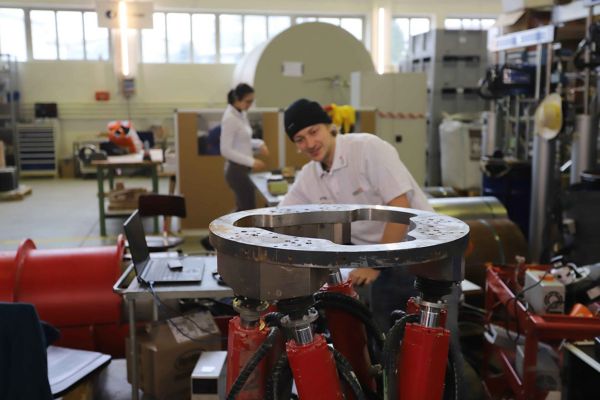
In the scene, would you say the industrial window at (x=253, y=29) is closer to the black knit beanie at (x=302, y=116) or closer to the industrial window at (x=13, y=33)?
the industrial window at (x=13, y=33)

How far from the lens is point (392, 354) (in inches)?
47.8

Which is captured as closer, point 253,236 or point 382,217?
point 253,236

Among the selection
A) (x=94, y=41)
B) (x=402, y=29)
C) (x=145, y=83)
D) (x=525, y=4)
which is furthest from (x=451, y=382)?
(x=402, y=29)

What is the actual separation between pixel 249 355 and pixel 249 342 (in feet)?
0.09

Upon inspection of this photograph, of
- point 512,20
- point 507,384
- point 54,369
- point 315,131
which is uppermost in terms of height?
point 512,20

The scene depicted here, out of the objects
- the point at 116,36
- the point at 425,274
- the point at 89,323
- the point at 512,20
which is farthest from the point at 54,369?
the point at 116,36

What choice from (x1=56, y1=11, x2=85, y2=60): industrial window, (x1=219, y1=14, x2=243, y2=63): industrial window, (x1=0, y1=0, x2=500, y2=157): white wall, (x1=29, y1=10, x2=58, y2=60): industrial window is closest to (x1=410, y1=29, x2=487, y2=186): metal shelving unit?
(x1=0, y1=0, x2=500, y2=157): white wall

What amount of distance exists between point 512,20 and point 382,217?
204 inches

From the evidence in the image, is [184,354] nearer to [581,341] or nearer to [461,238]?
[581,341]

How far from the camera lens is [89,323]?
2.92 metres

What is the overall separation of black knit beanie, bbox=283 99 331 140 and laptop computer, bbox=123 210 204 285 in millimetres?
746

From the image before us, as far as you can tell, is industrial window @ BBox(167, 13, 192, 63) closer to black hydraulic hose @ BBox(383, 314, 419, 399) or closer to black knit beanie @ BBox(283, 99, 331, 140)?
black knit beanie @ BBox(283, 99, 331, 140)

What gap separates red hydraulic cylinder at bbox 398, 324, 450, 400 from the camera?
118 cm

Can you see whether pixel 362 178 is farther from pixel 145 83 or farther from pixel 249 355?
pixel 145 83
